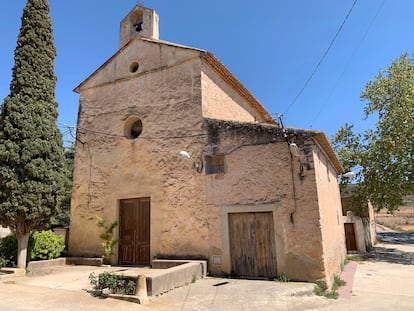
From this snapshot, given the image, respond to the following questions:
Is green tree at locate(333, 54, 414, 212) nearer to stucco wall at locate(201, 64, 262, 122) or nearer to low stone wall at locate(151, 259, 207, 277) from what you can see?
stucco wall at locate(201, 64, 262, 122)

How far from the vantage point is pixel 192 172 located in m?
9.59

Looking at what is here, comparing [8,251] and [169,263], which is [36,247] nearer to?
[8,251]

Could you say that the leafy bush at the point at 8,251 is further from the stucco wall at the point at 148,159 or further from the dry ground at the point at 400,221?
the dry ground at the point at 400,221

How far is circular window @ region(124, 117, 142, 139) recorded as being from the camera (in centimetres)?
1141

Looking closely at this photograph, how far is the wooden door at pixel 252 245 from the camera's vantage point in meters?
8.09

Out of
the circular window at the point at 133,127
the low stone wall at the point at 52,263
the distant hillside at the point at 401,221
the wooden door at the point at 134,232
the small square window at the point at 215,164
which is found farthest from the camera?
the distant hillside at the point at 401,221

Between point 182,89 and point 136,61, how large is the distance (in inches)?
106

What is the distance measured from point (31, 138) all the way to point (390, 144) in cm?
1599

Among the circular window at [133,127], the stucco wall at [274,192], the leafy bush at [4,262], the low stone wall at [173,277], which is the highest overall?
the circular window at [133,127]

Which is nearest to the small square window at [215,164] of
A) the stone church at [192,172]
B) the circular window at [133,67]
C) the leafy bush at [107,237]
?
the stone church at [192,172]

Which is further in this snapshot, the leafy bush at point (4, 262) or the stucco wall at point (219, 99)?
the stucco wall at point (219, 99)

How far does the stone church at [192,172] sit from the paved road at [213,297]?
2.96ft

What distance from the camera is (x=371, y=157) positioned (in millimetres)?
16875

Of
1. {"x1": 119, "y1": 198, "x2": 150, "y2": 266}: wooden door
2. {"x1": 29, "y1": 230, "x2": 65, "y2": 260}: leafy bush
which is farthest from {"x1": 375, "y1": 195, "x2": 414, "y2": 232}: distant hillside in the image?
{"x1": 29, "y1": 230, "x2": 65, "y2": 260}: leafy bush
